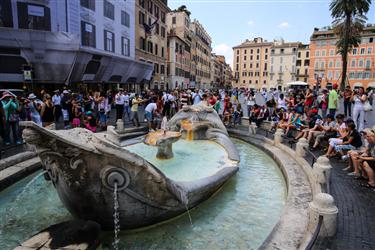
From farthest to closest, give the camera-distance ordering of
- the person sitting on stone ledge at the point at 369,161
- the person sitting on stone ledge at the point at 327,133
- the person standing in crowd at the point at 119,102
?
the person standing in crowd at the point at 119,102 → the person sitting on stone ledge at the point at 327,133 → the person sitting on stone ledge at the point at 369,161

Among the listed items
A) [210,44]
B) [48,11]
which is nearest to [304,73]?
[210,44]

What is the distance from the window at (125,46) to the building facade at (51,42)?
4.69m

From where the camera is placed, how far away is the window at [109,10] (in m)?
25.0

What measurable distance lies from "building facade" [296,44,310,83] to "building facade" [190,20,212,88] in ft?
92.2

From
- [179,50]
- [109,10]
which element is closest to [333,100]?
[109,10]

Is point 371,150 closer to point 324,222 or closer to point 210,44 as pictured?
point 324,222

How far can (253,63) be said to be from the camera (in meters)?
97.8

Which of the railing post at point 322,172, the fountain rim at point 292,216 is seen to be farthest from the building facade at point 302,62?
the railing post at point 322,172

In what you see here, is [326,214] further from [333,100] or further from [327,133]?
[333,100]

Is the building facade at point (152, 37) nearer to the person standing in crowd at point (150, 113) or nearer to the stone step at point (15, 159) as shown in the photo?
the person standing in crowd at point (150, 113)

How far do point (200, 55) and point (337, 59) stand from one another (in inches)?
1327

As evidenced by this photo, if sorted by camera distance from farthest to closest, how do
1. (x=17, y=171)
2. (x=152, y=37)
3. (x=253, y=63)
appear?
(x=253, y=63)
(x=152, y=37)
(x=17, y=171)

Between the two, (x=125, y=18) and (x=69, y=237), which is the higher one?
(x=125, y=18)

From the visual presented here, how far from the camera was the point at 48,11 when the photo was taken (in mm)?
18000
